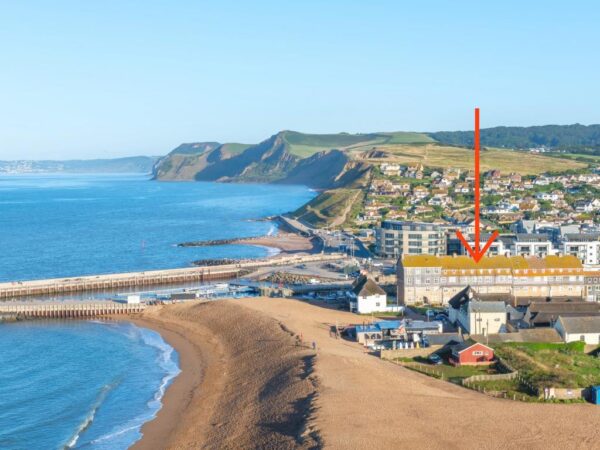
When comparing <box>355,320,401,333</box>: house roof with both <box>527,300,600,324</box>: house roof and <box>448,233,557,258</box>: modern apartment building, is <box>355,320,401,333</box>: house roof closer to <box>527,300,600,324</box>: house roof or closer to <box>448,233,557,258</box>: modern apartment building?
<box>527,300,600,324</box>: house roof

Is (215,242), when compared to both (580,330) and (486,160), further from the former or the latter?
(486,160)

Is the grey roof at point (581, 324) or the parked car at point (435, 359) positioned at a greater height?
the grey roof at point (581, 324)

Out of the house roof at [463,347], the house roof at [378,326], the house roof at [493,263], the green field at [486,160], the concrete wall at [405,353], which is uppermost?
the green field at [486,160]

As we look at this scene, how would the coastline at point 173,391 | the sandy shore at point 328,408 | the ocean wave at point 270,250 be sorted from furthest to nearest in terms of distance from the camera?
1. the ocean wave at point 270,250
2. the coastline at point 173,391
3. the sandy shore at point 328,408

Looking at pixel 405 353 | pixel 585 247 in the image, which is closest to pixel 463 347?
pixel 405 353

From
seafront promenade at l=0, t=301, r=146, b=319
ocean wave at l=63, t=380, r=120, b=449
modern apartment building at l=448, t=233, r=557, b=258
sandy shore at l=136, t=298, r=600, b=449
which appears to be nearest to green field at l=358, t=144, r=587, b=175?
modern apartment building at l=448, t=233, r=557, b=258

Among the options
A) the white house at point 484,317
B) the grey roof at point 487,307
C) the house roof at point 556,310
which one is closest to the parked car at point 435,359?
the white house at point 484,317

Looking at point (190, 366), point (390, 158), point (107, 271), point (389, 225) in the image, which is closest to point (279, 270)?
point (389, 225)

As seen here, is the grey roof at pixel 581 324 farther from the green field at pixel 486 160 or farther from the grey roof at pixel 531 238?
the green field at pixel 486 160
